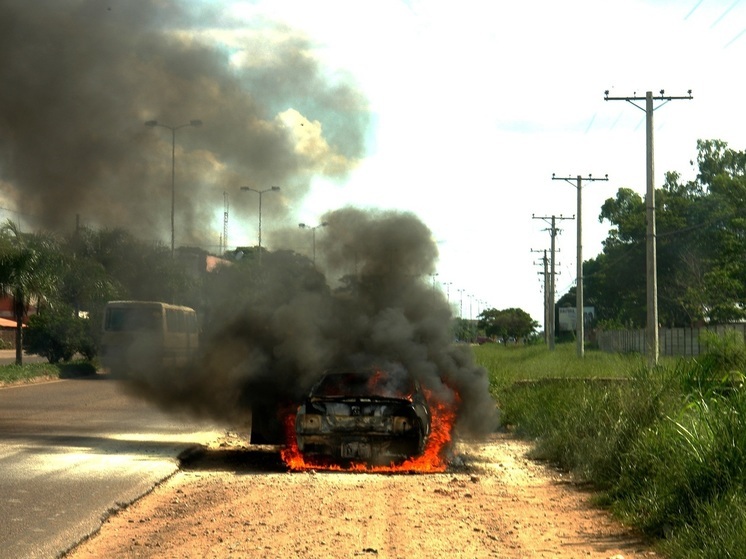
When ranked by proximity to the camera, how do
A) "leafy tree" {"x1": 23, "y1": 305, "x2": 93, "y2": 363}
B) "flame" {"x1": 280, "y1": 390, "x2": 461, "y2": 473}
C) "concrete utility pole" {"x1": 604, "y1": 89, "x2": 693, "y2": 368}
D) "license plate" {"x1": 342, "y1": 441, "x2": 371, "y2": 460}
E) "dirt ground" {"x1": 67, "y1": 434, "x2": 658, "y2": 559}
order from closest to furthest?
1. "dirt ground" {"x1": 67, "y1": 434, "x2": 658, "y2": 559}
2. "license plate" {"x1": 342, "y1": 441, "x2": 371, "y2": 460}
3. "flame" {"x1": 280, "y1": 390, "x2": 461, "y2": 473}
4. "concrete utility pole" {"x1": 604, "y1": 89, "x2": 693, "y2": 368}
5. "leafy tree" {"x1": 23, "y1": 305, "x2": 93, "y2": 363}

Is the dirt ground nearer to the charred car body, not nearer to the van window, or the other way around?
the charred car body

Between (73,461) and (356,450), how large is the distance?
12.4ft

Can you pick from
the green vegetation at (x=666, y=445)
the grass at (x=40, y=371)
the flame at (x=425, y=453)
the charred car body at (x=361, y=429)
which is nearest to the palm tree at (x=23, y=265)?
the grass at (x=40, y=371)

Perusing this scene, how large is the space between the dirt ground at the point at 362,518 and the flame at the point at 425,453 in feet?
0.99

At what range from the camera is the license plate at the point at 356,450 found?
1282cm

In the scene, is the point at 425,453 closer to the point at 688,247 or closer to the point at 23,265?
the point at 23,265

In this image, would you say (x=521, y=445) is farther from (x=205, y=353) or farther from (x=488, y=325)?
(x=488, y=325)

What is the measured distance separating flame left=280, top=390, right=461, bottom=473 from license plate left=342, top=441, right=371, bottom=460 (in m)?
0.19

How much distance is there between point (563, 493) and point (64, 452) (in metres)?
7.04

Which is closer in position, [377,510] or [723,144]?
[377,510]

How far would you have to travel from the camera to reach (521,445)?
1731 centimetres

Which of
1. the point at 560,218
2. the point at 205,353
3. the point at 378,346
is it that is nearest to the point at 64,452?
the point at 205,353

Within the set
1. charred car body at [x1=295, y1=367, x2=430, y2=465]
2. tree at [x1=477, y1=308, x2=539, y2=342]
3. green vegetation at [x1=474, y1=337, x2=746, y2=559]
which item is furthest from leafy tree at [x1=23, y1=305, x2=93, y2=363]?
tree at [x1=477, y1=308, x2=539, y2=342]

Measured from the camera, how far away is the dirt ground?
798 cm
